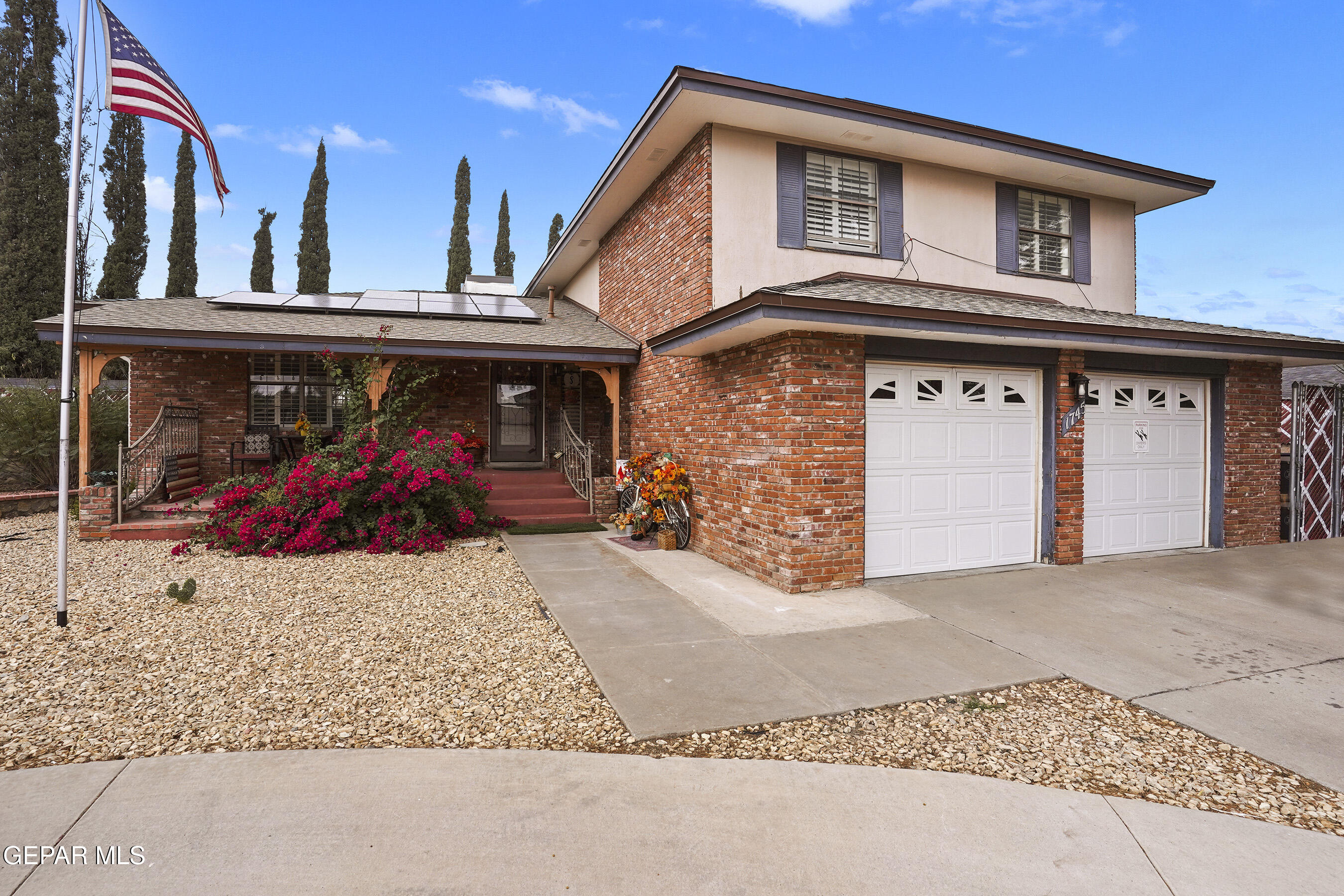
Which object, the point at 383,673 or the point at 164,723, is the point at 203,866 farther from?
the point at 383,673

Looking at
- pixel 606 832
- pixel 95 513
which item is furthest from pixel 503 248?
pixel 606 832

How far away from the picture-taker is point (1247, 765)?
10.0ft

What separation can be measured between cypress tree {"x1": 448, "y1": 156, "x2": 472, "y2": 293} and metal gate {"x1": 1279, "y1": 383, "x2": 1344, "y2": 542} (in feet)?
94.6

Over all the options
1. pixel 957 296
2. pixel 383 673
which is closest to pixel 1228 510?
pixel 957 296

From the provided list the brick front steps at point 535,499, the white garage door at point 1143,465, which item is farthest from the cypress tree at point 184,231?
the white garage door at point 1143,465

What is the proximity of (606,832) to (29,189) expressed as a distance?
26.2 meters

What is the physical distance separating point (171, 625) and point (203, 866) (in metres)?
3.66

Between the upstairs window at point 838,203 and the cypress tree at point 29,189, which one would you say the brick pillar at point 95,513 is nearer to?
the upstairs window at point 838,203

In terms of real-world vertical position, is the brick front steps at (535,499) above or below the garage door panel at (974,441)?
below

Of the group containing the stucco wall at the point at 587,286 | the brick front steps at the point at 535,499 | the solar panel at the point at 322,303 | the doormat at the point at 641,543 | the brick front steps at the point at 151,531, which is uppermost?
the stucco wall at the point at 587,286

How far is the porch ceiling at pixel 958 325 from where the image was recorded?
580 cm

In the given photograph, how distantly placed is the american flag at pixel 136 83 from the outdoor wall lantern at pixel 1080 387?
946 centimetres

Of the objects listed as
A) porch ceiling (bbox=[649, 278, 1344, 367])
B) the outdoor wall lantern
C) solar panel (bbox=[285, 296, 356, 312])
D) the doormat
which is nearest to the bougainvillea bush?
the doormat

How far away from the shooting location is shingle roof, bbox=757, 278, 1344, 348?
20.9 feet
